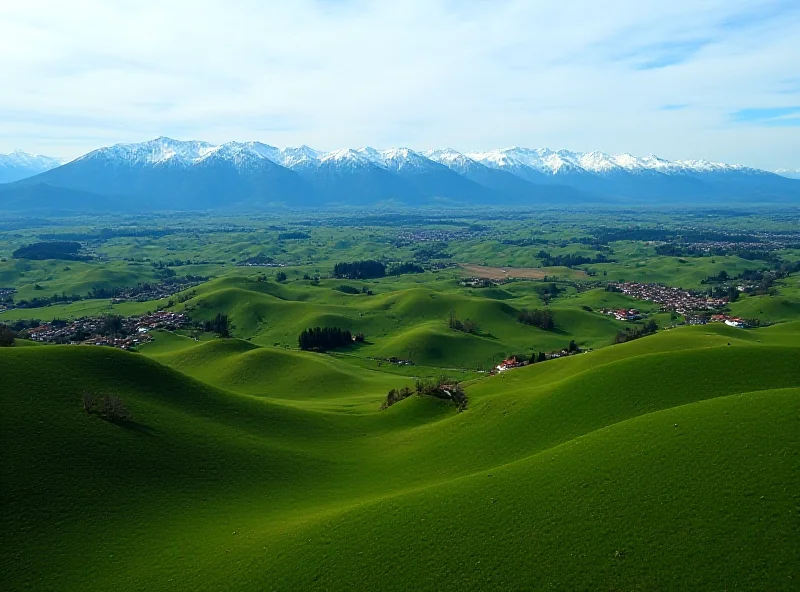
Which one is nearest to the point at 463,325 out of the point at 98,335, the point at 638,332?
the point at 638,332

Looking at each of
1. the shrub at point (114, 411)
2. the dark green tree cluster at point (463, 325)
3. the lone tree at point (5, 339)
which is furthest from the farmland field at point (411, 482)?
the dark green tree cluster at point (463, 325)

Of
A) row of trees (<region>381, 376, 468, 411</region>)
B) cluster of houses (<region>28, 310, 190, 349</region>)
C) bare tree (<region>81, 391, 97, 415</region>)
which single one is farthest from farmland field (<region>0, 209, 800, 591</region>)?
cluster of houses (<region>28, 310, 190, 349</region>)

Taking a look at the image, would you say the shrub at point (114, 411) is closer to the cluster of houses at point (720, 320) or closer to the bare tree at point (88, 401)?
the bare tree at point (88, 401)

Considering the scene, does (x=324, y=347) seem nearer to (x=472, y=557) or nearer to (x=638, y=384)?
(x=638, y=384)

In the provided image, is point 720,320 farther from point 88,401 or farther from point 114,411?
point 88,401

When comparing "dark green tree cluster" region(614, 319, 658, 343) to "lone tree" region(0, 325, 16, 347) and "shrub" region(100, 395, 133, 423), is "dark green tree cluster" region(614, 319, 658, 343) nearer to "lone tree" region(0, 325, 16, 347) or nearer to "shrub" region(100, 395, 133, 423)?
"shrub" region(100, 395, 133, 423)

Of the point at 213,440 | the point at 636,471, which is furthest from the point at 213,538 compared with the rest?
the point at 636,471
